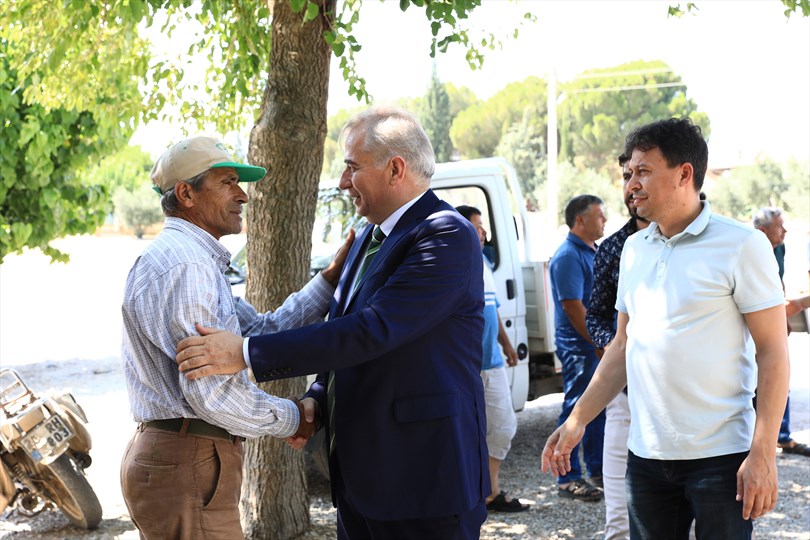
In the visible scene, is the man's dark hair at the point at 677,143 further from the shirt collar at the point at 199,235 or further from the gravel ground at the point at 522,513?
the gravel ground at the point at 522,513

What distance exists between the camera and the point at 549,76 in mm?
34969

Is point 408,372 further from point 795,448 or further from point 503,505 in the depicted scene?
point 795,448

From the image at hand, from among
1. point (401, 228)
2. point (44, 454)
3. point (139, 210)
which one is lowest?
point (44, 454)

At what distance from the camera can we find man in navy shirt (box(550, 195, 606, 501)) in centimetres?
632

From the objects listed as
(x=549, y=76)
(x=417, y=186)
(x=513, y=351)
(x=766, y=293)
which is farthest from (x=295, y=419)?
(x=549, y=76)

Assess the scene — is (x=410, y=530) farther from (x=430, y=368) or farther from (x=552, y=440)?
(x=552, y=440)

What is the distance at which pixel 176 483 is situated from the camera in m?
2.77

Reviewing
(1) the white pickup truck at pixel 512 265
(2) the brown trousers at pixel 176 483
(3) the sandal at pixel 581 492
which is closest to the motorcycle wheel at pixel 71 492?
(2) the brown trousers at pixel 176 483

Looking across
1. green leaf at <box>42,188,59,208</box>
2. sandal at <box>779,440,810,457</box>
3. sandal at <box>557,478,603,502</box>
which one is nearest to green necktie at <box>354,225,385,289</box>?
sandal at <box>557,478,603,502</box>

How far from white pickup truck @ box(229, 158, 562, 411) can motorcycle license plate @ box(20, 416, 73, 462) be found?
200cm

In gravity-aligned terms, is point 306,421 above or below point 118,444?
above

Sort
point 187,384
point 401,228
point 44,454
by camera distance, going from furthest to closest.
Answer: point 44,454, point 401,228, point 187,384

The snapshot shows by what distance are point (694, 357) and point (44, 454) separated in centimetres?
395

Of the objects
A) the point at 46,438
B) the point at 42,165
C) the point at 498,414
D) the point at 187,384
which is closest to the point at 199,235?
the point at 187,384
